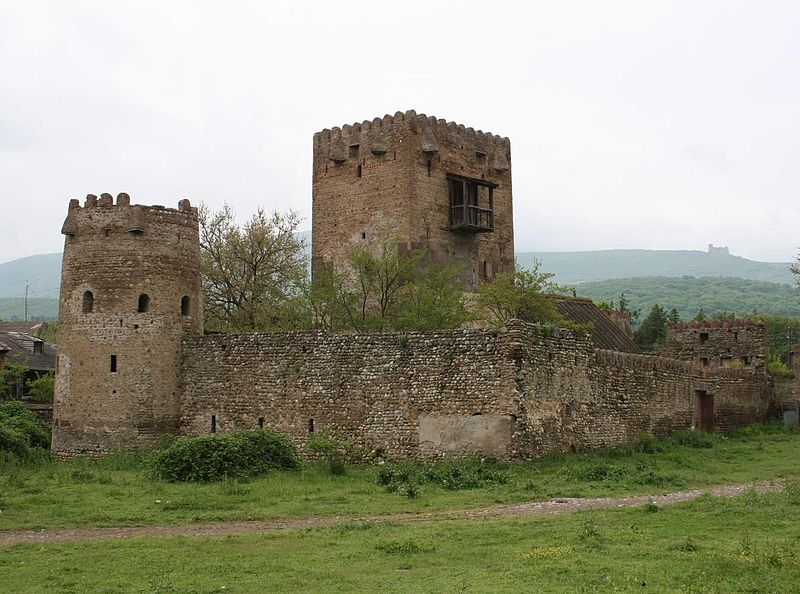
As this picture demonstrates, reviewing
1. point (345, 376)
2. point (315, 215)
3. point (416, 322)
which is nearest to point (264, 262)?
point (315, 215)

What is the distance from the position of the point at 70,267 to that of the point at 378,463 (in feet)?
35.1

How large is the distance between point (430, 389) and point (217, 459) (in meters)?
5.07

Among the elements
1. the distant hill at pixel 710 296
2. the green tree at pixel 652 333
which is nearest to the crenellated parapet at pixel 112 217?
the green tree at pixel 652 333

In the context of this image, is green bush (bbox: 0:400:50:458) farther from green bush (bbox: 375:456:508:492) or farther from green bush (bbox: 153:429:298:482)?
green bush (bbox: 375:456:508:492)

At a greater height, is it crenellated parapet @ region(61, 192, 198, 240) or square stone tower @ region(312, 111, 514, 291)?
square stone tower @ region(312, 111, 514, 291)

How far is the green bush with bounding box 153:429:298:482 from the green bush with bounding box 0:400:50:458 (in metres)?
5.04

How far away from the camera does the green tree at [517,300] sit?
32375 mm

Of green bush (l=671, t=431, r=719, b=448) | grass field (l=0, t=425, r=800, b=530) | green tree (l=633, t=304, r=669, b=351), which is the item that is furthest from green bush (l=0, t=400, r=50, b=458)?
green tree (l=633, t=304, r=669, b=351)

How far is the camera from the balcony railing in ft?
123

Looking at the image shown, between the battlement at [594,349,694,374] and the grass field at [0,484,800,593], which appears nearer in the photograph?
the grass field at [0,484,800,593]

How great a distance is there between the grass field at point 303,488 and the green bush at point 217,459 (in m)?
0.49

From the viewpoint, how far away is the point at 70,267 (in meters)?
27.8

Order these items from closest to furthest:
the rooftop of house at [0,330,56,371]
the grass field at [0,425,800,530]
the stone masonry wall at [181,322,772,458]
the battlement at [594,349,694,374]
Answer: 1. the grass field at [0,425,800,530]
2. the stone masonry wall at [181,322,772,458]
3. the battlement at [594,349,694,374]
4. the rooftop of house at [0,330,56,371]

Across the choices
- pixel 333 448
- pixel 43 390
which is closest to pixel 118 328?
pixel 333 448
